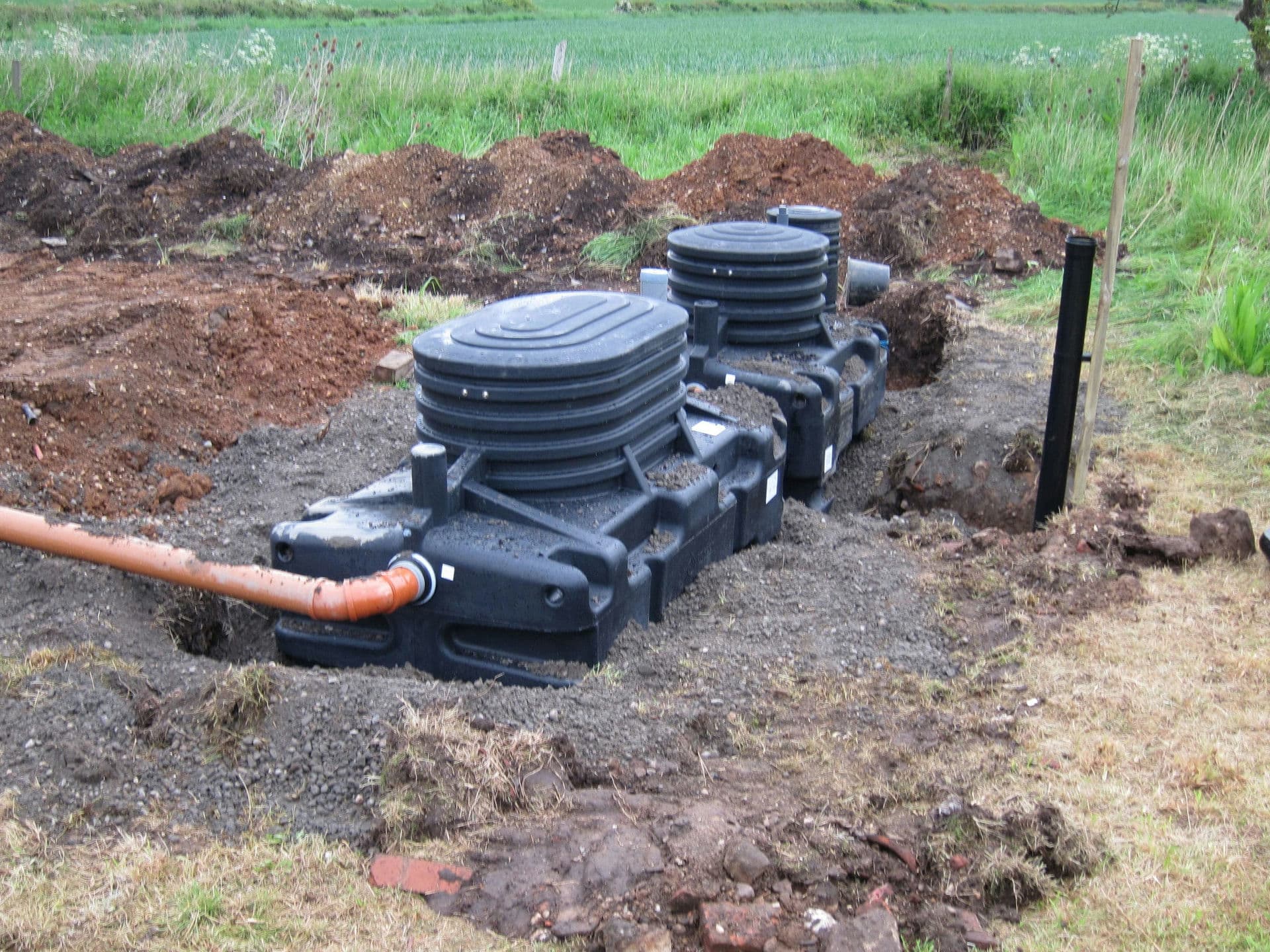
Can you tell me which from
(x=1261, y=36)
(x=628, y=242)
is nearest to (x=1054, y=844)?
(x=628, y=242)

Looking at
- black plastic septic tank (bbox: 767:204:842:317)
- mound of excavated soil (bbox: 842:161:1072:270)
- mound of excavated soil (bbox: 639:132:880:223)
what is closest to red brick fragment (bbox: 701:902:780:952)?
black plastic septic tank (bbox: 767:204:842:317)

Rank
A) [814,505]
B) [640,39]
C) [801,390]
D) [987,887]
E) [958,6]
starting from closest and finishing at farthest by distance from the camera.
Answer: [987,887], [801,390], [814,505], [640,39], [958,6]

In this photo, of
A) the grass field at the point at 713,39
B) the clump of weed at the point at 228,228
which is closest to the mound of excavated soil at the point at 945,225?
the clump of weed at the point at 228,228

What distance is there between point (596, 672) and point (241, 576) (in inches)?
46.8

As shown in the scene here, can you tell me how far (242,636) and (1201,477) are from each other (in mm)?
4664

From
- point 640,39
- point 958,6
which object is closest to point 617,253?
point 640,39

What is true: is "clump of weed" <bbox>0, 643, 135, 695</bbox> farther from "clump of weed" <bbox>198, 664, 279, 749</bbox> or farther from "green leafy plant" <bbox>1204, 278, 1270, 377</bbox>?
"green leafy plant" <bbox>1204, 278, 1270, 377</bbox>

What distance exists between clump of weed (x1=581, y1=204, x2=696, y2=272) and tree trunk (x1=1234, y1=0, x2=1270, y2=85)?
808 cm

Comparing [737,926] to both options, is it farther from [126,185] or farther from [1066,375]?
[126,185]

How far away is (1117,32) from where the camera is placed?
31.1 metres

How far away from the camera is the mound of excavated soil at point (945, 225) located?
11.1 meters

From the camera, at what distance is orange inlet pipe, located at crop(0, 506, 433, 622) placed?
139 inches

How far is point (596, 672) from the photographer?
3738mm

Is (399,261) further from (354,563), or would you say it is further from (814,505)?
(354,563)
